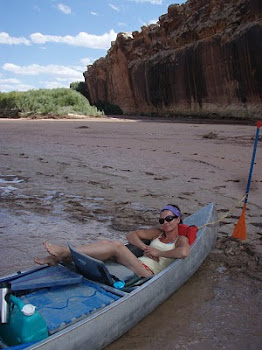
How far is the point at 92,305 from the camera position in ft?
9.07

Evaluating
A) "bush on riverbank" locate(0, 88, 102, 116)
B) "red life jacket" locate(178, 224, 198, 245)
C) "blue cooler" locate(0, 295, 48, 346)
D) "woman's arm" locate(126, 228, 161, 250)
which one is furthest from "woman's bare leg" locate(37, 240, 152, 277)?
"bush on riverbank" locate(0, 88, 102, 116)

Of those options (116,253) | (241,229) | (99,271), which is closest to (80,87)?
(241,229)

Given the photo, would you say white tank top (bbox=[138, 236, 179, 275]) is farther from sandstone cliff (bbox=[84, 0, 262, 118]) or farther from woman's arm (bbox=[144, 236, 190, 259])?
sandstone cliff (bbox=[84, 0, 262, 118])

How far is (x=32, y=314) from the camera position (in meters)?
2.28

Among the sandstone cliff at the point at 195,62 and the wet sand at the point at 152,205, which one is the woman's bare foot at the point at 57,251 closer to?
the wet sand at the point at 152,205

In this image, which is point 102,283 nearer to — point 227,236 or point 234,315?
point 234,315

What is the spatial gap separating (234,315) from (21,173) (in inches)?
241

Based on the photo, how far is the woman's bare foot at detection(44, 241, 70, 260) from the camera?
10.5 feet

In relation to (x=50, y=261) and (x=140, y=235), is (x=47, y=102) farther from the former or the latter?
(x=50, y=261)

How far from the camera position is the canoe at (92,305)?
2357 mm

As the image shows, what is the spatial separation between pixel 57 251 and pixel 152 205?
2.92 metres

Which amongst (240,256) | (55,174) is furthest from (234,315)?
(55,174)

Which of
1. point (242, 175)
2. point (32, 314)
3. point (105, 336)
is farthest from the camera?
point (242, 175)

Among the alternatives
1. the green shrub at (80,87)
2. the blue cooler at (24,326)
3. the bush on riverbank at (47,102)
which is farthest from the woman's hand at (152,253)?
the green shrub at (80,87)
